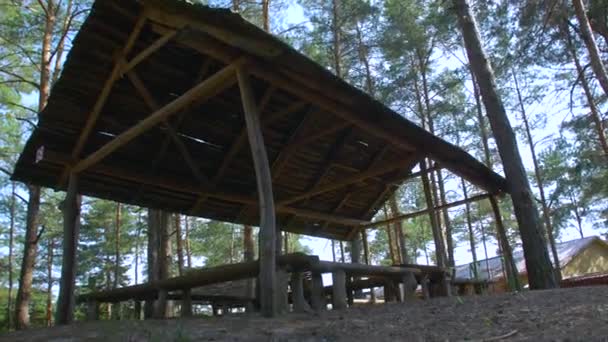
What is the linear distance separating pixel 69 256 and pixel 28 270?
5.47m

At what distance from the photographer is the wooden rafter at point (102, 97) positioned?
5.61 metres

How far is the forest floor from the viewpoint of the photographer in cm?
287

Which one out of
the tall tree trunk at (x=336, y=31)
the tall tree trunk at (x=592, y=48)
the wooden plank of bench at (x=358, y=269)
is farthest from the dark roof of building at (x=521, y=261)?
the wooden plank of bench at (x=358, y=269)

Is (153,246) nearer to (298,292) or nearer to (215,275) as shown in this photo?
(215,275)

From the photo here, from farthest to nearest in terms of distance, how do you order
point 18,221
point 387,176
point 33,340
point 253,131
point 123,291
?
point 18,221 < point 387,176 < point 123,291 < point 253,131 < point 33,340

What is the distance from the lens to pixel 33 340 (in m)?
3.77

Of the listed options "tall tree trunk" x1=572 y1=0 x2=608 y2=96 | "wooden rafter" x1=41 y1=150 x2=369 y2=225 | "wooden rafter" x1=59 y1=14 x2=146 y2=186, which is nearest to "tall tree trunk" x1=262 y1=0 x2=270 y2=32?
"wooden rafter" x1=41 y1=150 x2=369 y2=225

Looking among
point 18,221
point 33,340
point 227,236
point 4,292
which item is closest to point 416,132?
point 33,340

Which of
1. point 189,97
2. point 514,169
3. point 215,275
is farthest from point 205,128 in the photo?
point 514,169

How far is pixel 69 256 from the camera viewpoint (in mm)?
6496

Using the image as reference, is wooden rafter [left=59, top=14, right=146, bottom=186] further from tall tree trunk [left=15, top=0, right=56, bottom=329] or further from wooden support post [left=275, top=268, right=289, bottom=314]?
tall tree trunk [left=15, top=0, right=56, bottom=329]

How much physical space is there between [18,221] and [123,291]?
88.8 feet

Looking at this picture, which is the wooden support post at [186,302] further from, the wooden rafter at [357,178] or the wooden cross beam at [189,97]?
the wooden rafter at [357,178]

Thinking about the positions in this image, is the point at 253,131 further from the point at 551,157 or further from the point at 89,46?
the point at 551,157
